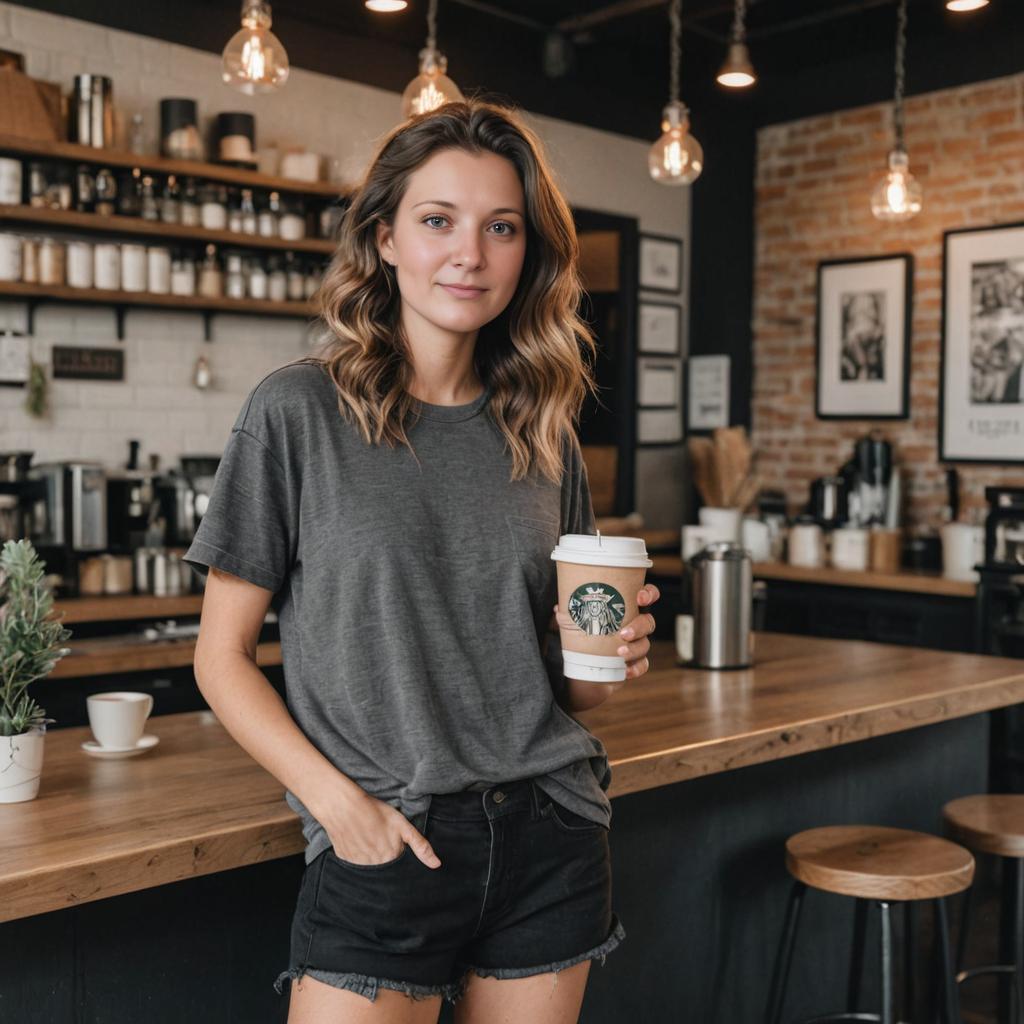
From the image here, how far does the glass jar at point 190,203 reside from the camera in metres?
4.39

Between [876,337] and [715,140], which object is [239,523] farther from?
[715,140]

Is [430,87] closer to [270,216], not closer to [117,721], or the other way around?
[270,216]

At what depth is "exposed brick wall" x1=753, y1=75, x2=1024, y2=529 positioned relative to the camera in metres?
5.46

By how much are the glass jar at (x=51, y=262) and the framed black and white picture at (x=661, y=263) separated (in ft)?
9.87

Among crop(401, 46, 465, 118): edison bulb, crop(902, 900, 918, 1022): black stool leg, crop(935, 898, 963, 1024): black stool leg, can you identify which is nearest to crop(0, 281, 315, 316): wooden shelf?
crop(401, 46, 465, 118): edison bulb

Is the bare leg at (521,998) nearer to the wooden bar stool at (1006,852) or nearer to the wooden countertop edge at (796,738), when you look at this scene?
the wooden countertop edge at (796,738)

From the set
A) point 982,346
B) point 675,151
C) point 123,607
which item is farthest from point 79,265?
point 982,346

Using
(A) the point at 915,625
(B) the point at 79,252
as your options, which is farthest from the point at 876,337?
(B) the point at 79,252

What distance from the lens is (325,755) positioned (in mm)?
1417

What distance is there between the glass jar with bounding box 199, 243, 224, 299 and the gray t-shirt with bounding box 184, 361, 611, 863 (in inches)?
125

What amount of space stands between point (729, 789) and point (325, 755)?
1.35m

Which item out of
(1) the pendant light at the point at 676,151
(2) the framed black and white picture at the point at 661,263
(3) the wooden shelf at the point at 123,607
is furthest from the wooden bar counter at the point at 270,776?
(2) the framed black and white picture at the point at 661,263

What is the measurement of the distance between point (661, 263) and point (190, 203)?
272 cm

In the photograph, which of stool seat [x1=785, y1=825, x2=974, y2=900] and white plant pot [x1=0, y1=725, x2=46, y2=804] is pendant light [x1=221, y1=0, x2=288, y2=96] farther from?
stool seat [x1=785, y1=825, x2=974, y2=900]
